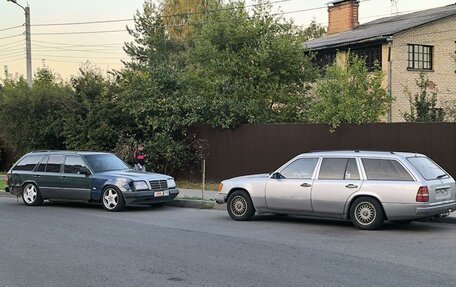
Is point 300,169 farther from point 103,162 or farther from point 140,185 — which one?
point 103,162

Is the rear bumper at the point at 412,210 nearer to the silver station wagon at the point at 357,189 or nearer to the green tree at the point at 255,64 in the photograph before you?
the silver station wagon at the point at 357,189

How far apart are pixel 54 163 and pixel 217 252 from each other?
804cm

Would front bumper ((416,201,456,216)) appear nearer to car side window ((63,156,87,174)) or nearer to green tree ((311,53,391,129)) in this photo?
green tree ((311,53,391,129))

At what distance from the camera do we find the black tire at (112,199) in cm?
1389

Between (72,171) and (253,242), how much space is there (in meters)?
6.96

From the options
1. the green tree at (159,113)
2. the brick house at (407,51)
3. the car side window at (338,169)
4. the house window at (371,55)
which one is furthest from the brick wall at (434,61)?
the car side window at (338,169)

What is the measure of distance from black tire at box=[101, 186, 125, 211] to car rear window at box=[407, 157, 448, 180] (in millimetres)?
6834

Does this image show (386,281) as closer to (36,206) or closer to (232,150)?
(36,206)

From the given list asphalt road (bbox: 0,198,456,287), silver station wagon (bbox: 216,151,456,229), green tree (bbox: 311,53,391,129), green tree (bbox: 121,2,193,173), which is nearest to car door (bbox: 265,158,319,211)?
silver station wagon (bbox: 216,151,456,229)

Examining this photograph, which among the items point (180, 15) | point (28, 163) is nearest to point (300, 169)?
point (28, 163)

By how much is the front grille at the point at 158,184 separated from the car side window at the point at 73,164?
74.7 inches

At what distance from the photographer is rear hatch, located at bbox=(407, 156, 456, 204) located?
10281mm

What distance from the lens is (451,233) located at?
10.3m

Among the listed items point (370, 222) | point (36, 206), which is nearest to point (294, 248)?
point (370, 222)
